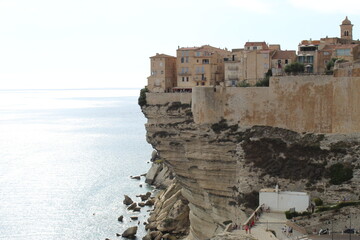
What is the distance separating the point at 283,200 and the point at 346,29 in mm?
26099

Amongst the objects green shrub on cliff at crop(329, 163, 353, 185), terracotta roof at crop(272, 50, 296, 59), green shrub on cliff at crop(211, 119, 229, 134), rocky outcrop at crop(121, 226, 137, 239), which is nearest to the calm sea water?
rocky outcrop at crop(121, 226, 137, 239)

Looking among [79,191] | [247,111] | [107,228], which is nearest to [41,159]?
[79,191]

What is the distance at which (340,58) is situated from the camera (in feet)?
126

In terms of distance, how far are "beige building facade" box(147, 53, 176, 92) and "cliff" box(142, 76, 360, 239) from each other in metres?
3.71

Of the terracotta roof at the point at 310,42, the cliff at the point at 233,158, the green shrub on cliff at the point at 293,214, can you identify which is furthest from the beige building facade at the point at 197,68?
the green shrub on cliff at the point at 293,214

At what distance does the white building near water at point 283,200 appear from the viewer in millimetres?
27672

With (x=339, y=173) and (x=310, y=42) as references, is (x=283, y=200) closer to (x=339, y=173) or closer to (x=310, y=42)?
(x=339, y=173)

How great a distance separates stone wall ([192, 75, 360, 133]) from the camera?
98.9 ft

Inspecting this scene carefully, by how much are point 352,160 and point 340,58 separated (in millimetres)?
11185

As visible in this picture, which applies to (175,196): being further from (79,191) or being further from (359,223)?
(359,223)

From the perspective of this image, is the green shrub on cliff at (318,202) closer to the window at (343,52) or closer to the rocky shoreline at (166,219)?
the window at (343,52)

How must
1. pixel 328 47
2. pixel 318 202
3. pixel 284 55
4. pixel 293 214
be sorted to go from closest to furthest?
1. pixel 293 214
2. pixel 318 202
3. pixel 328 47
4. pixel 284 55

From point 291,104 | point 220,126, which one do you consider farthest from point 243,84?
point 291,104

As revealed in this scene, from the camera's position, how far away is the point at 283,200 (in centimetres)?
2805
